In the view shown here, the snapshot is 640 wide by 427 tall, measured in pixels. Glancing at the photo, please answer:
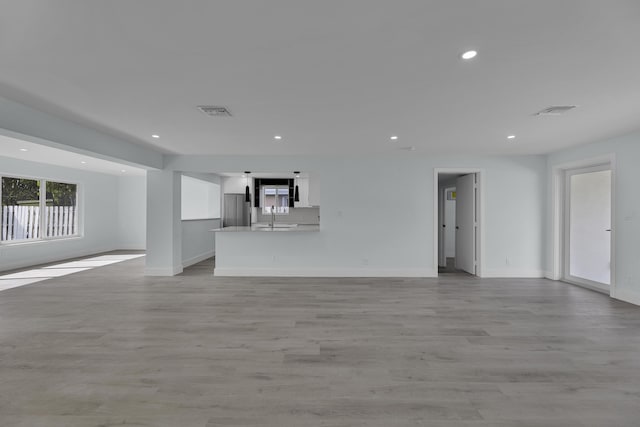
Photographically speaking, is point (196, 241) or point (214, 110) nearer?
point (214, 110)

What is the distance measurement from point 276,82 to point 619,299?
5940mm

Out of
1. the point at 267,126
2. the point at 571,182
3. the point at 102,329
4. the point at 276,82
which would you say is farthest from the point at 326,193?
the point at 571,182

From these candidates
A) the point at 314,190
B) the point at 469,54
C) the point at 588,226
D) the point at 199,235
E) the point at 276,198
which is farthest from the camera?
the point at 276,198

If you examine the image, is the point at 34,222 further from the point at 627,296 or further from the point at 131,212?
the point at 627,296

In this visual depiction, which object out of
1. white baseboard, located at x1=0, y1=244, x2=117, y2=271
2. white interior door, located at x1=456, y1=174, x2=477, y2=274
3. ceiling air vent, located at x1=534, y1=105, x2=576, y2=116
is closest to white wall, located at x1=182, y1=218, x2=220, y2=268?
white baseboard, located at x1=0, y1=244, x2=117, y2=271

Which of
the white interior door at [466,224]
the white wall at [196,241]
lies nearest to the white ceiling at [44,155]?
the white wall at [196,241]

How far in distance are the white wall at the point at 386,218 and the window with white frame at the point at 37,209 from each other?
453 centimetres

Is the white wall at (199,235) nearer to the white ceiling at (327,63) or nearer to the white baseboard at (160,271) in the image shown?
the white baseboard at (160,271)

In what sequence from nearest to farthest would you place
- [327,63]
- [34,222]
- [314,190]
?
[327,63] → [314,190] → [34,222]

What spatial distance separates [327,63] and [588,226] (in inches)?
233

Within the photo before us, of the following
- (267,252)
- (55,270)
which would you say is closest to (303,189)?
(267,252)

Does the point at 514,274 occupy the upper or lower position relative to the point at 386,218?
lower

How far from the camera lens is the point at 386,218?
6074 mm

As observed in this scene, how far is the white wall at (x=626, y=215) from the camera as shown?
4.30 meters
